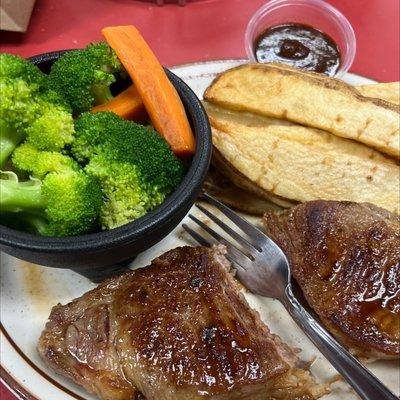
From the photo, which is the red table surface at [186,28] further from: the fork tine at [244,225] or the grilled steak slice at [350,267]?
the grilled steak slice at [350,267]

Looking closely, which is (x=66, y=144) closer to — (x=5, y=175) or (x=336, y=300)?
(x=5, y=175)

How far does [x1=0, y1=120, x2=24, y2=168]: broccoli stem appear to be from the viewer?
1.71m

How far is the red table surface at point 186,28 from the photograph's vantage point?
3.26 m

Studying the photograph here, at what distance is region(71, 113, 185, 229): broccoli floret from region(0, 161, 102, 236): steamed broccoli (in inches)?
2.1

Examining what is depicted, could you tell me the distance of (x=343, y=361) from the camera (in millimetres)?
1776

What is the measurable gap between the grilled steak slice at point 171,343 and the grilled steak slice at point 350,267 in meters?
0.22

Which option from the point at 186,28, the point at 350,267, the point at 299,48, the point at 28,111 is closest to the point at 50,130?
the point at 28,111

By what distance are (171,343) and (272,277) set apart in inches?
20.8

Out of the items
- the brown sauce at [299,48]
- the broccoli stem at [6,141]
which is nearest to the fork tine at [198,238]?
the broccoli stem at [6,141]

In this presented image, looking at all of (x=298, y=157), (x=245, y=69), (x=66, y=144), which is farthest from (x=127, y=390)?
(x=245, y=69)

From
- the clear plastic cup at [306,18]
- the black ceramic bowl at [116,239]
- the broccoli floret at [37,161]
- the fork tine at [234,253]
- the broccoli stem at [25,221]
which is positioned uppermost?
the clear plastic cup at [306,18]

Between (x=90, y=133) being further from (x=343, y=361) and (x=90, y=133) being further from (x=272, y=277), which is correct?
(x=343, y=361)

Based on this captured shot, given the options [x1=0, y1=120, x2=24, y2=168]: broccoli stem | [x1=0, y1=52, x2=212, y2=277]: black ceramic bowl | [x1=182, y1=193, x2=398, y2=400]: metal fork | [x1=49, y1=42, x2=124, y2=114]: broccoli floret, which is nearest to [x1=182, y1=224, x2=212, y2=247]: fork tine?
[x1=182, y1=193, x2=398, y2=400]: metal fork

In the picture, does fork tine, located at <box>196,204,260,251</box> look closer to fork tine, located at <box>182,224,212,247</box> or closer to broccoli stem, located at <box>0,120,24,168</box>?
fork tine, located at <box>182,224,212,247</box>
